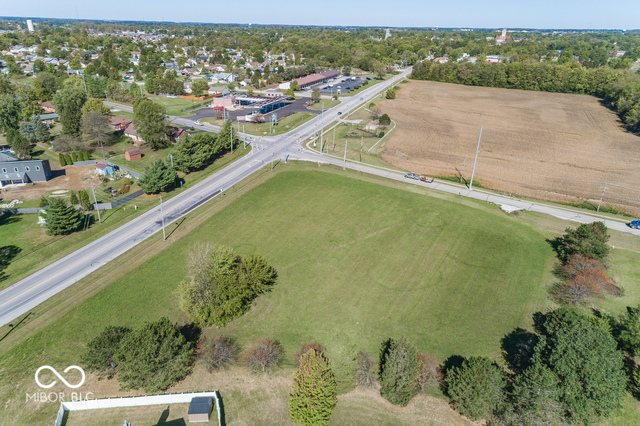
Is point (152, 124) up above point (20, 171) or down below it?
above

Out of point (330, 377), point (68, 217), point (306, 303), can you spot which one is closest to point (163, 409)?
point (330, 377)

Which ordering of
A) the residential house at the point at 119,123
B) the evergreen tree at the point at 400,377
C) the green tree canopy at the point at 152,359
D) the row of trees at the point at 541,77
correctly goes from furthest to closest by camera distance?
the row of trees at the point at 541,77
the residential house at the point at 119,123
the evergreen tree at the point at 400,377
the green tree canopy at the point at 152,359

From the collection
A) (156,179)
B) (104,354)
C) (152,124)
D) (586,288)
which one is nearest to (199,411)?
(104,354)

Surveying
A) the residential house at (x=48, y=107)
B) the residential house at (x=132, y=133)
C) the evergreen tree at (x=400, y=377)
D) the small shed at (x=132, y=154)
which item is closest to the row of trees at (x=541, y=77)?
the residential house at (x=132, y=133)

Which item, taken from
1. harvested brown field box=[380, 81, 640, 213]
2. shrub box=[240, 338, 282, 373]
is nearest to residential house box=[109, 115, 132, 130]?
harvested brown field box=[380, 81, 640, 213]

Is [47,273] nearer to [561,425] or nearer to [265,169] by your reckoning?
[265,169]

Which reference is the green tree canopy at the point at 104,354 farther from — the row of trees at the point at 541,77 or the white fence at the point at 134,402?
the row of trees at the point at 541,77

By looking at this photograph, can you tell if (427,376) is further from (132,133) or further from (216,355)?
(132,133)
